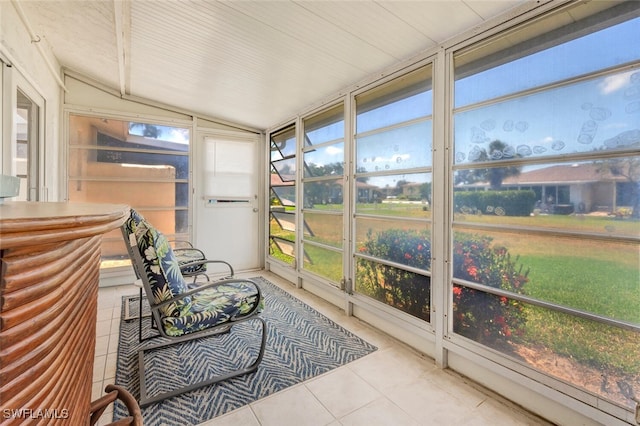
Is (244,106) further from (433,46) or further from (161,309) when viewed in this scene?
(161,309)

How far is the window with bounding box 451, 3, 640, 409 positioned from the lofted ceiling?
40 cm

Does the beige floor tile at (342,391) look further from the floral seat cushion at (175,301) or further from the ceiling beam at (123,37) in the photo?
the ceiling beam at (123,37)

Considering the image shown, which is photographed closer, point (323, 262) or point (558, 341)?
point (558, 341)

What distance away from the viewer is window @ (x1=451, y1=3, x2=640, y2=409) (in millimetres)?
1348

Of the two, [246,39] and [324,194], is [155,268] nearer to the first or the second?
[246,39]

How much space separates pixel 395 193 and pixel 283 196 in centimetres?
218

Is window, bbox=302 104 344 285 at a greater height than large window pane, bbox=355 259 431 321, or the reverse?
window, bbox=302 104 344 285

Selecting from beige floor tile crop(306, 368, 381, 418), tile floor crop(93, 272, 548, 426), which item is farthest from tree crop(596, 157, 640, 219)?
beige floor tile crop(306, 368, 381, 418)

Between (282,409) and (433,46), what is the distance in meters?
2.58

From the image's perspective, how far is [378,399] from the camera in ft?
5.59

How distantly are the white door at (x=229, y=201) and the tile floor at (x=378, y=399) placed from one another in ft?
7.46

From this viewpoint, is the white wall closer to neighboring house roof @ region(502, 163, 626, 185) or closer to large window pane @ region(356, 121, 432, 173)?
large window pane @ region(356, 121, 432, 173)

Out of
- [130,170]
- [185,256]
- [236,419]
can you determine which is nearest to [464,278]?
[236,419]

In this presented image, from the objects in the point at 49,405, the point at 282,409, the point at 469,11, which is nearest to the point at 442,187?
the point at 469,11
